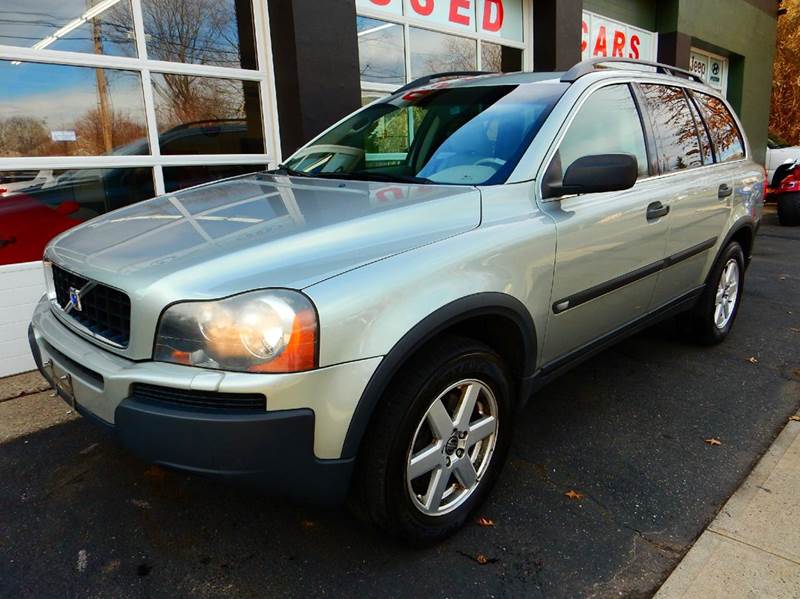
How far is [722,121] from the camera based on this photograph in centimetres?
434

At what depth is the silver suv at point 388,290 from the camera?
179 centimetres

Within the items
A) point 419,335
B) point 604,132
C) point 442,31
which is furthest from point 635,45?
point 419,335

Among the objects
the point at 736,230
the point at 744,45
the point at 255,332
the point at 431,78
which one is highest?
the point at 744,45

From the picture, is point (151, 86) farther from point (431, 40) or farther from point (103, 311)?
point (431, 40)

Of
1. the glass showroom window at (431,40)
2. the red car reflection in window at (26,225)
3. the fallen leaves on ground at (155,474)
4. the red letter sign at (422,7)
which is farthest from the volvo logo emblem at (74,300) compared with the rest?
the red letter sign at (422,7)

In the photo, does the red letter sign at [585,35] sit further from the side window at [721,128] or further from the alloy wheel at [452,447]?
the alloy wheel at [452,447]

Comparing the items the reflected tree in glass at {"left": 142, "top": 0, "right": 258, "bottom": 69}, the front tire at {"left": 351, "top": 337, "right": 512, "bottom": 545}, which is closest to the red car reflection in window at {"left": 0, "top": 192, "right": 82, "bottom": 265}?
the reflected tree in glass at {"left": 142, "top": 0, "right": 258, "bottom": 69}

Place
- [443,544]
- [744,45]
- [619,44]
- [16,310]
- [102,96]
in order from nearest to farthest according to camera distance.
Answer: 1. [443,544]
2. [16,310]
3. [102,96]
4. [619,44]
5. [744,45]

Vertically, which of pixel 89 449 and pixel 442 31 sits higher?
pixel 442 31

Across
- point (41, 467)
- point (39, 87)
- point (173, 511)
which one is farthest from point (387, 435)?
point (39, 87)

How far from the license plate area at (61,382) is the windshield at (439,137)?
1496 millimetres

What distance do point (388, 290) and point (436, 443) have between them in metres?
0.65

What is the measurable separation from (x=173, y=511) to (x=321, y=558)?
0.72m

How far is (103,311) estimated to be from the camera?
6.86 ft
